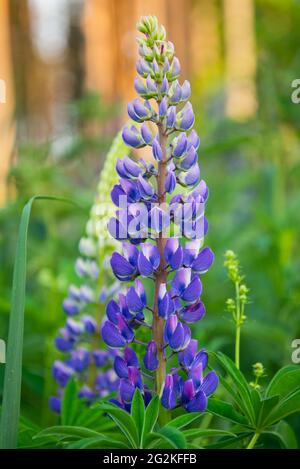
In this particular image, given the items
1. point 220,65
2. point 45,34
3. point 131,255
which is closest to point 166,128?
point 131,255

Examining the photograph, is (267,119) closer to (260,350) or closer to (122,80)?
(260,350)

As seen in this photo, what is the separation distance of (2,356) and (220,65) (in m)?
13.6

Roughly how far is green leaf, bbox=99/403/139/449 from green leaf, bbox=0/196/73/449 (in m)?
0.13

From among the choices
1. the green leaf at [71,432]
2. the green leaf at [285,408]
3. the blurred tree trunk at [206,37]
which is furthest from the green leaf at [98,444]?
the blurred tree trunk at [206,37]

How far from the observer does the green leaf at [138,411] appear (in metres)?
1.06

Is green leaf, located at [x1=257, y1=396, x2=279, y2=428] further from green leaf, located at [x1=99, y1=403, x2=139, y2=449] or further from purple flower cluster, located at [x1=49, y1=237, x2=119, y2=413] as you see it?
purple flower cluster, located at [x1=49, y1=237, x2=119, y2=413]

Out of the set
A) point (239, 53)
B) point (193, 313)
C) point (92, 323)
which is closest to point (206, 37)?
point (239, 53)

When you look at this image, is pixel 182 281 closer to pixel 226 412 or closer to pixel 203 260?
pixel 203 260

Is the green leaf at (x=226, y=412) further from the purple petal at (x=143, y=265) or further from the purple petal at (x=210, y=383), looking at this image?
the purple petal at (x=143, y=265)

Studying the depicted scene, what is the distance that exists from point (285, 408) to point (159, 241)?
317mm

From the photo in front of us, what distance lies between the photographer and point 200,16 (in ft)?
58.6

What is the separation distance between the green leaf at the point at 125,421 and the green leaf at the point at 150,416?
0.02 metres

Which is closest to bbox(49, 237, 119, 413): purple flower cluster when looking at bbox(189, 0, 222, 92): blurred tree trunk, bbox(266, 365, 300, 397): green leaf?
bbox(266, 365, 300, 397): green leaf

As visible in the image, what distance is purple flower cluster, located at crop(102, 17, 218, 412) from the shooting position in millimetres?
1131
